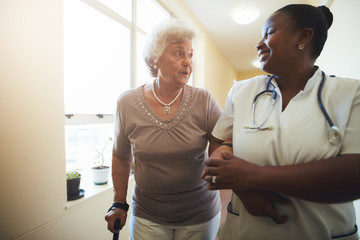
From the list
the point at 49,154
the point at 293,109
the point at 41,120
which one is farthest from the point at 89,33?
the point at 293,109

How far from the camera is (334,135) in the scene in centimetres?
56

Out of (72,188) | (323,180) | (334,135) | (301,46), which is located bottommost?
(72,188)

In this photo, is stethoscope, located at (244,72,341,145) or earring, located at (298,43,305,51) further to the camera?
earring, located at (298,43,305,51)

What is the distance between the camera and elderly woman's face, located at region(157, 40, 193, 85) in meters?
1.10

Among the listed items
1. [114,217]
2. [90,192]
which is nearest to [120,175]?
[114,217]

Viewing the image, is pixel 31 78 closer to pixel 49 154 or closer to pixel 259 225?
pixel 49 154

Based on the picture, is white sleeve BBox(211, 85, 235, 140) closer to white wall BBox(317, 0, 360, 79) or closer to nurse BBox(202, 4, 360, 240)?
nurse BBox(202, 4, 360, 240)

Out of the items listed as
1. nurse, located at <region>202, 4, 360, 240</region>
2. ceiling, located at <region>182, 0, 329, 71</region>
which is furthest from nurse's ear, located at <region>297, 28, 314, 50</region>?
ceiling, located at <region>182, 0, 329, 71</region>

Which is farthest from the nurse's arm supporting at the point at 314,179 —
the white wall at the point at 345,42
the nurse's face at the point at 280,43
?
the white wall at the point at 345,42

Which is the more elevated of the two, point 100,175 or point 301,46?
point 301,46

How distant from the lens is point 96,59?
1955mm

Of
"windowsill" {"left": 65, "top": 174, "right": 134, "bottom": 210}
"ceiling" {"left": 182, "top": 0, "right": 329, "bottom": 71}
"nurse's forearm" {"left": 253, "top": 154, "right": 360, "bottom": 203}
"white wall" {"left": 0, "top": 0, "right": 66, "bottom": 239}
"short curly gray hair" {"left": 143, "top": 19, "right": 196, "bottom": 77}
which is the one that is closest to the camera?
"nurse's forearm" {"left": 253, "top": 154, "right": 360, "bottom": 203}

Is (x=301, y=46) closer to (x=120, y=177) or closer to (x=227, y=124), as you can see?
(x=227, y=124)

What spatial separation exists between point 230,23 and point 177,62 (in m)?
3.43
